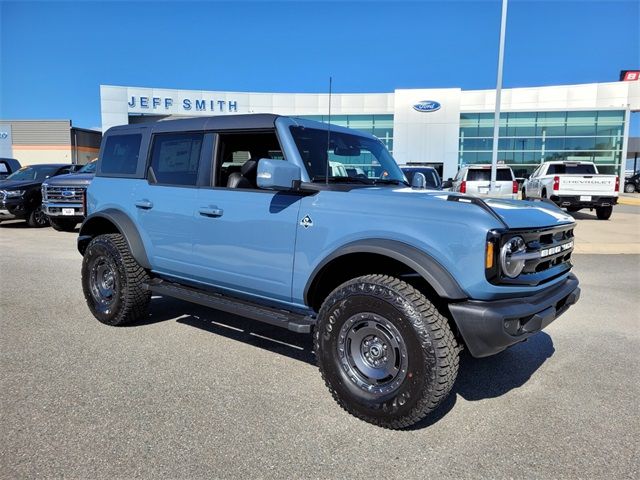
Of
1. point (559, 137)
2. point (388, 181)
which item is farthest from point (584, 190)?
point (559, 137)

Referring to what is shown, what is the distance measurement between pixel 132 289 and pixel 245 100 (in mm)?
39982

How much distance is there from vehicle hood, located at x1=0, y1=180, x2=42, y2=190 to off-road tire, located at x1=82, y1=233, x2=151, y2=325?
1032 cm

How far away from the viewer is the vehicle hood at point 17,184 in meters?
13.4

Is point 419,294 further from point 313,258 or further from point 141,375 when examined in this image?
point 141,375

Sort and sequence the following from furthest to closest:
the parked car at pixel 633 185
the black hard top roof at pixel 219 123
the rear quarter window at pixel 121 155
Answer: the parked car at pixel 633 185 → the rear quarter window at pixel 121 155 → the black hard top roof at pixel 219 123

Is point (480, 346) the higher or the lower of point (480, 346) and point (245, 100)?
the lower

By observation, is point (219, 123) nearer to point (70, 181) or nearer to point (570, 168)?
point (70, 181)

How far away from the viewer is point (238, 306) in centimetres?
383

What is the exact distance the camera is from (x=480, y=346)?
2.81 meters

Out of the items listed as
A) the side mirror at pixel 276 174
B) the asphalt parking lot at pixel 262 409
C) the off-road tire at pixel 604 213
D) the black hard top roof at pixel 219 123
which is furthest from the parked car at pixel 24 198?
the off-road tire at pixel 604 213

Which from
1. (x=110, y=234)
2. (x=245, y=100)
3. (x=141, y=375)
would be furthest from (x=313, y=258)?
(x=245, y=100)

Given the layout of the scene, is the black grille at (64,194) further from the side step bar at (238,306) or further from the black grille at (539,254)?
the black grille at (539,254)

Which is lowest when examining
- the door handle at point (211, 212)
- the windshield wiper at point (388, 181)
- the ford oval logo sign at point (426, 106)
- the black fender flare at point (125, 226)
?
the black fender flare at point (125, 226)

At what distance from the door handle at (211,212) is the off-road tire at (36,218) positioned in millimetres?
11754
